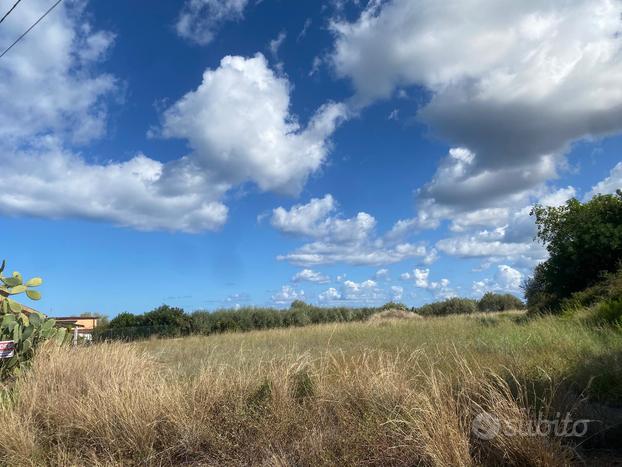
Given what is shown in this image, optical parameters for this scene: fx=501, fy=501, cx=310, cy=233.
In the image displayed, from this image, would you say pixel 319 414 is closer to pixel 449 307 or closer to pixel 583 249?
pixel 583 249

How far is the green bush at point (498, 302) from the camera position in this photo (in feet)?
193

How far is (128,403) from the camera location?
654 cm

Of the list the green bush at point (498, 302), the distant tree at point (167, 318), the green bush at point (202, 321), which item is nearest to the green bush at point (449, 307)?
the green bush at point (498, 302)

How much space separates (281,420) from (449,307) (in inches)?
2114

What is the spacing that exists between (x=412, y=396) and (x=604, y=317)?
10.7 metres

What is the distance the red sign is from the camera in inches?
352

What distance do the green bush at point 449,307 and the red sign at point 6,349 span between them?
49298 mm

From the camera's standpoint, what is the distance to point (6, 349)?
9086 mm

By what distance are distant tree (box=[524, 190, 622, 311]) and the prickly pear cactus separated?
21043mm

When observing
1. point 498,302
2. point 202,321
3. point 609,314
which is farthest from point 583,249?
point 498,302

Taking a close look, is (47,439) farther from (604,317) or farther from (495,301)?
(495,301)

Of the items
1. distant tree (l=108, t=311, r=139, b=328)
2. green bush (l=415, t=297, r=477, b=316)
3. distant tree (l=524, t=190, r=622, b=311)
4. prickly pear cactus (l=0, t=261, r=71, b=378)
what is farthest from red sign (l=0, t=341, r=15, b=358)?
green bush (l=415, t=297, r=477, b=316)

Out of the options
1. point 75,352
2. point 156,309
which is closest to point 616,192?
point 75,352

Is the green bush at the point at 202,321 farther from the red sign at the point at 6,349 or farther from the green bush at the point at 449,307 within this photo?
the red sign at the point at 6,349
